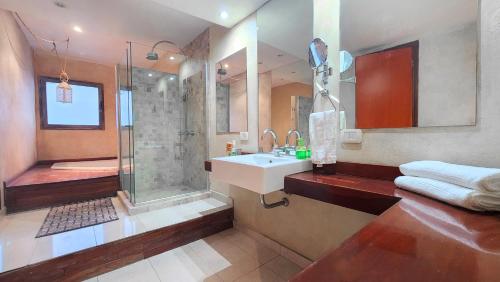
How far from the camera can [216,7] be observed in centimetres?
207

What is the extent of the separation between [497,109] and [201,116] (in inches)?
110

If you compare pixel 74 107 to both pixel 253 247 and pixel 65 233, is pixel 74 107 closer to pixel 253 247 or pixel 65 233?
pixel 65 233

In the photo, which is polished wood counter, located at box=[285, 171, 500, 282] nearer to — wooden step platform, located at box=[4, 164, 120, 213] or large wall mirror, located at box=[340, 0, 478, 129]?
large wall mirror, located at box=[340, 0, 478, 129]

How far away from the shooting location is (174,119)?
11.5 ft

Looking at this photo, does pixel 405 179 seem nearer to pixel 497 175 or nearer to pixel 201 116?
pixel 497 175

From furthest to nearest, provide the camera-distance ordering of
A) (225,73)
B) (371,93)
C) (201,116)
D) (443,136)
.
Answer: (201,116) < (225,73) < (371,93) < (443,136)

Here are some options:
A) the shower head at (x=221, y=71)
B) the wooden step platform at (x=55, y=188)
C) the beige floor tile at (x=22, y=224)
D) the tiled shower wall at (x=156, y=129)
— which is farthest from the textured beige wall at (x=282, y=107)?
the wooden step platform at (x=55, y=188)

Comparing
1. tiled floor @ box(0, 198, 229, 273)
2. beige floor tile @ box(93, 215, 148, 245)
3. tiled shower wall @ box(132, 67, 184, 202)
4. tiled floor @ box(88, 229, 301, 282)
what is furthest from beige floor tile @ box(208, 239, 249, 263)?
tiled shower wall @ box(132, 67, 184, 202)

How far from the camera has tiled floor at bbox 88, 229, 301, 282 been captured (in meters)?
1.59

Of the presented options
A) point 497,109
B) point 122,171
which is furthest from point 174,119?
point 497,109

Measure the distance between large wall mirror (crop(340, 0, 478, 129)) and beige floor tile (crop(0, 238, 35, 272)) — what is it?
7.80 feet

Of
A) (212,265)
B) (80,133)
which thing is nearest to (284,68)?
(212,265)

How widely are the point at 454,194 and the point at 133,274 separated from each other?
202 cm

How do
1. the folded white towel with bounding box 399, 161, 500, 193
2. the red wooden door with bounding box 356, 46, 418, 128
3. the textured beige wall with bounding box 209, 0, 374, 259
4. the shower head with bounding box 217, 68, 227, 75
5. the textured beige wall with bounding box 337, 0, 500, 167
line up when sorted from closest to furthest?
1. the folded white towel with bounding box 399, 161, 500, 193
2. the textured beige wall with bounding box 337, 0, 500, 167
3. the red wooden door with bounding box 356, 46, 418, 128
4. the textured beige wall with bounding box 209, 0, 374, 259
5. the shower head with bounding box 217, 68, 227, 75
